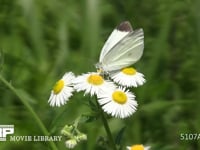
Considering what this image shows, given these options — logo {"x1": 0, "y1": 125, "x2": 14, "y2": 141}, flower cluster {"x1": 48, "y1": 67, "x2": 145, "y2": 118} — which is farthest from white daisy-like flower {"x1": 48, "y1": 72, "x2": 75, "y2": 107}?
logo {"x1": 0, "y1": 125, "x2": 14, "y2": 141}

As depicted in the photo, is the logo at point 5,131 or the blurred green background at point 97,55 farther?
the blurred green background at point 97,55

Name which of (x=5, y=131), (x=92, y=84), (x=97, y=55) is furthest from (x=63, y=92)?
(x=97, y=55)

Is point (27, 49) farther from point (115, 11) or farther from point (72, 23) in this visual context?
point (115, 11)

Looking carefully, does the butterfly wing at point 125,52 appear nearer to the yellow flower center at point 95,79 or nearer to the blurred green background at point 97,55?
the yellow flower center at point 95,79

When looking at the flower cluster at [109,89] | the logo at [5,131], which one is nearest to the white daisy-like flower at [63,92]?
the flower cluster at [109,89]

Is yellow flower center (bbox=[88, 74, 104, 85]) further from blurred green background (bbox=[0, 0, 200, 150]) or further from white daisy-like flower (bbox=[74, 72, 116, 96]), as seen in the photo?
blurred green background (bbox=[0, 0, 200, 150])

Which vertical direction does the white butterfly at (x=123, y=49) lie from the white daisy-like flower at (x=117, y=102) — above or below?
above

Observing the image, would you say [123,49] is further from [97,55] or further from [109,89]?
[97,55]
